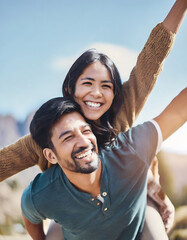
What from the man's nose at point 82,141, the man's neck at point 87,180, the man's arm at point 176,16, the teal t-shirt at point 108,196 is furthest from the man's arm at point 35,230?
the man's arm at point 176,16

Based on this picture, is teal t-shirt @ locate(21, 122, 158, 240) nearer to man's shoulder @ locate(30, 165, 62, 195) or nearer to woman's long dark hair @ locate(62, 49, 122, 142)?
man's shoulder @ locate(30, 165, 62, 195)

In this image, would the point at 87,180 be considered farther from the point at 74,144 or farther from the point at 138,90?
the point at 138,90

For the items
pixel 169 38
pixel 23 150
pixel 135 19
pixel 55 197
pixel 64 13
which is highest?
pixel 64 13

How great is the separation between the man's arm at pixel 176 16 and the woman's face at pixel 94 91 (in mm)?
251

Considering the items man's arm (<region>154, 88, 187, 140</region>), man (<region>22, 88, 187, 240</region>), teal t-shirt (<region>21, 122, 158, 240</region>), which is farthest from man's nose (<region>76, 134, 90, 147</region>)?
man's arm (<region>154, 88, 187, 140</region>)

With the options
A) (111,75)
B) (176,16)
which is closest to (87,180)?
(111,75)

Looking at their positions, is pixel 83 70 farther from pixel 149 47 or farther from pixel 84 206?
pixel 84 206

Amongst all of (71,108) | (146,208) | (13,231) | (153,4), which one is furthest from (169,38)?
(13,231)

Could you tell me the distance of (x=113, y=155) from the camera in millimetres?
799

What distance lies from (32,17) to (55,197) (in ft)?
2.39

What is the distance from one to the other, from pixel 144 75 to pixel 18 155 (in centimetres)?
50

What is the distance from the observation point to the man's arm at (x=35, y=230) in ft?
2.89

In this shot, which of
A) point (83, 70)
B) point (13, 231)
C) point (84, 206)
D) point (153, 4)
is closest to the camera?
point (84, 206)

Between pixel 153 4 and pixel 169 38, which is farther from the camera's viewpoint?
pixel 153 4
